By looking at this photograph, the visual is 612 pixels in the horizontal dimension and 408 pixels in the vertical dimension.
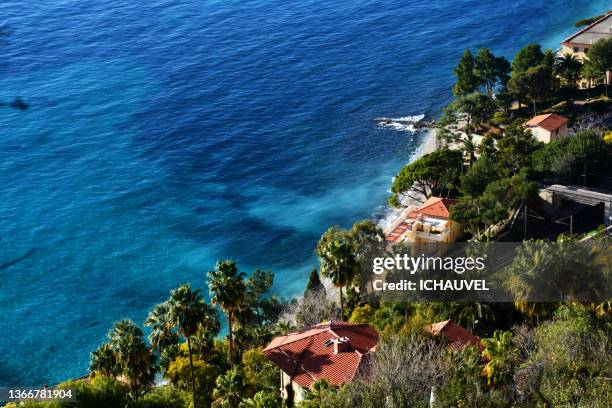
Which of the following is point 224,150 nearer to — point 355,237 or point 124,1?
point 355,237

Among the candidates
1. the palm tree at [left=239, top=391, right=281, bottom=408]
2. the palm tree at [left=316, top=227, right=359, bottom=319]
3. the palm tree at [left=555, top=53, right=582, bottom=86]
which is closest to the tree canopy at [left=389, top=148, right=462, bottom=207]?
the palm tree at [left=555, top=53, right=582, bottom=86]

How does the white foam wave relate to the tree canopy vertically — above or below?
below

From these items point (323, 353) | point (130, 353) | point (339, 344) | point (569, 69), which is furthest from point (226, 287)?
point (569, 69)

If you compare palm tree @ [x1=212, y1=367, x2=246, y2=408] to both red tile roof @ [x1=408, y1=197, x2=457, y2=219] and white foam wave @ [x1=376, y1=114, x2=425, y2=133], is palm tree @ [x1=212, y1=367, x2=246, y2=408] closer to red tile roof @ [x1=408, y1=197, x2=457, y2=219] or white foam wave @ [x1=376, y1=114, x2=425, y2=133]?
red tile roof @ [x1=408, y1=197, x2=457, y2=219]

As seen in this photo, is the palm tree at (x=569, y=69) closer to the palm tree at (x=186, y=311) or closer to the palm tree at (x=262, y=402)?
the palm tree at (x=186, y=311)

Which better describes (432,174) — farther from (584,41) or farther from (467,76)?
(584,41)

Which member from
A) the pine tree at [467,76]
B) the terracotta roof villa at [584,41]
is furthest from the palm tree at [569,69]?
the pine tree at [467,76]
